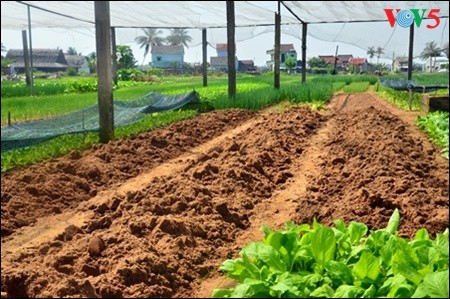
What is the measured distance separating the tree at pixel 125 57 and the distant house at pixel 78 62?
13.2ft

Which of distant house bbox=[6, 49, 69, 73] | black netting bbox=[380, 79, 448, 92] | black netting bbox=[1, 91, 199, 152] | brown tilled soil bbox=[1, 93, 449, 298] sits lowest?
brown tilled soil bbox=[1, 93, 449, 298]

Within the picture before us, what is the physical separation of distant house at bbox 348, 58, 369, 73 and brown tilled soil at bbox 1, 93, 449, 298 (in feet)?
96.9

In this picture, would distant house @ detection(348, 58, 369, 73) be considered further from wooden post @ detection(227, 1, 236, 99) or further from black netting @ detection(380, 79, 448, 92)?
wooden post @ detection(227, 1, 236, 99)

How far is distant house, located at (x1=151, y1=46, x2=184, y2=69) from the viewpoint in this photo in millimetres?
23156

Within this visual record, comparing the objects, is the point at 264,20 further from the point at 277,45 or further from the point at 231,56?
the point at 231,56

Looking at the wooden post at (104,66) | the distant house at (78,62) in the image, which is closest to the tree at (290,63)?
the distant house at (78,62)

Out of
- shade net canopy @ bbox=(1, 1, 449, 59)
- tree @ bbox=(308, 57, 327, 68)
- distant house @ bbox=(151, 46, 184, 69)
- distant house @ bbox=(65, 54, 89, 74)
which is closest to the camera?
shade net canopy @ bbox=(1, 1, 449, 59)

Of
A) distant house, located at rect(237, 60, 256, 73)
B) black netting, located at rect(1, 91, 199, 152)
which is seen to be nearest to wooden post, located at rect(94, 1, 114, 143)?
black netting, located at rect(1, 91, 199, 152)

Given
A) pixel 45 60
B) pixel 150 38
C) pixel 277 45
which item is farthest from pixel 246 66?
pixel 45 60

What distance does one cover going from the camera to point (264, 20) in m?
19.4

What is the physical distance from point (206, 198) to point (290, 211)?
77cm

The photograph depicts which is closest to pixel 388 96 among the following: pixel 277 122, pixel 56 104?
pixel 277 122

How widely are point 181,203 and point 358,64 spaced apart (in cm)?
3456

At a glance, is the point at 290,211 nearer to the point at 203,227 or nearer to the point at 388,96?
the point at 203,227
